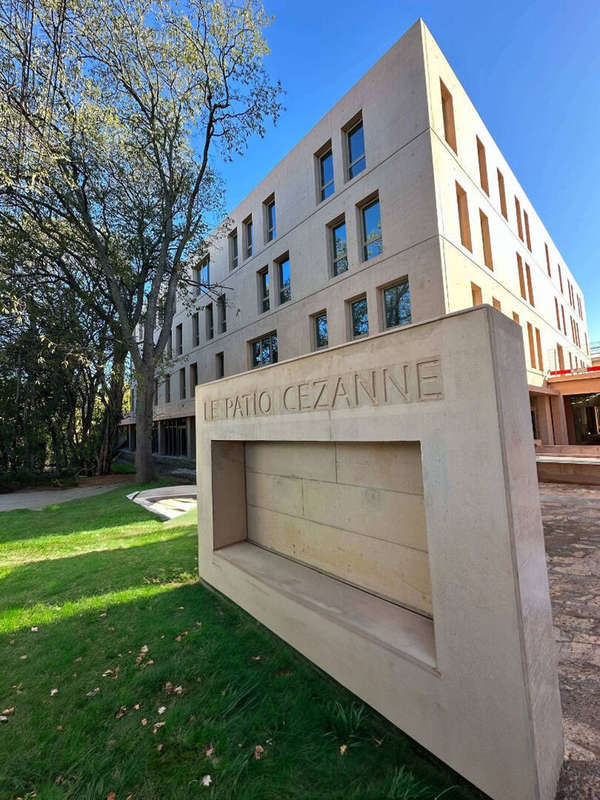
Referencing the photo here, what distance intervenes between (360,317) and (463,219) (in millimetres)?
4976

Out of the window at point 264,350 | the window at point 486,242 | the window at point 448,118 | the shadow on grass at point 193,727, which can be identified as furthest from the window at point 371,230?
the shadow on grass at point 193,727

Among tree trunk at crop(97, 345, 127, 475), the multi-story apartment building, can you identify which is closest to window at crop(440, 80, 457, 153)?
the multi-story apartment building

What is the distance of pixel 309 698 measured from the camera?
109 inches

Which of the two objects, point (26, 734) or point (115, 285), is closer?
point (26, 734)

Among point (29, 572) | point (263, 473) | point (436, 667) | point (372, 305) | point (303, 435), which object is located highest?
point (372, 305)

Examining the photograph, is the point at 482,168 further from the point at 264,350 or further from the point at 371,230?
the point at 264,350

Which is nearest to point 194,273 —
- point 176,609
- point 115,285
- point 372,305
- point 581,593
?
point 115,285

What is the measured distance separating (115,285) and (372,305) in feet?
37.0

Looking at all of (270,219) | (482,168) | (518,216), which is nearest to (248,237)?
(270,219)

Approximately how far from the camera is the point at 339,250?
46.9 ft

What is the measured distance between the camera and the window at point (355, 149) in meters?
13.3

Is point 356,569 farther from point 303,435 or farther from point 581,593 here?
point 581,593

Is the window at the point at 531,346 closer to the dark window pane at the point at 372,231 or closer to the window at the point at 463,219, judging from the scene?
the window at the point at 463,219

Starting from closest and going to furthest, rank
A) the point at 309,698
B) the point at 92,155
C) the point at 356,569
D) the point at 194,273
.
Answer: the point at 309,698 → the point at 356,569 → the point at 92,155 → the point at 194,273
